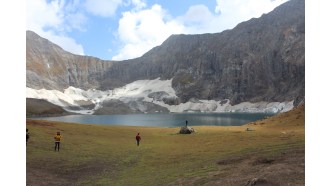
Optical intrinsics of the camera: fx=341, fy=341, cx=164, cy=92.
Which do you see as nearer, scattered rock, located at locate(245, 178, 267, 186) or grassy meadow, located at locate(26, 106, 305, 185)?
scattered rock, located at locate(245, 178, 267, 186)

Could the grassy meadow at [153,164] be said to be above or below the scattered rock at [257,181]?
below

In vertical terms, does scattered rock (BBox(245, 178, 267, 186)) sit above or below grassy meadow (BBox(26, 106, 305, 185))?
above

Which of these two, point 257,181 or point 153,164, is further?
point 153,164

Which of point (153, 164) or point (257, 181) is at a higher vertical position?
point (257, 181)

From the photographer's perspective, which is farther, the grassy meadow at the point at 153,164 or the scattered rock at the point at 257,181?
the grassy meadow at the point at 153,164
